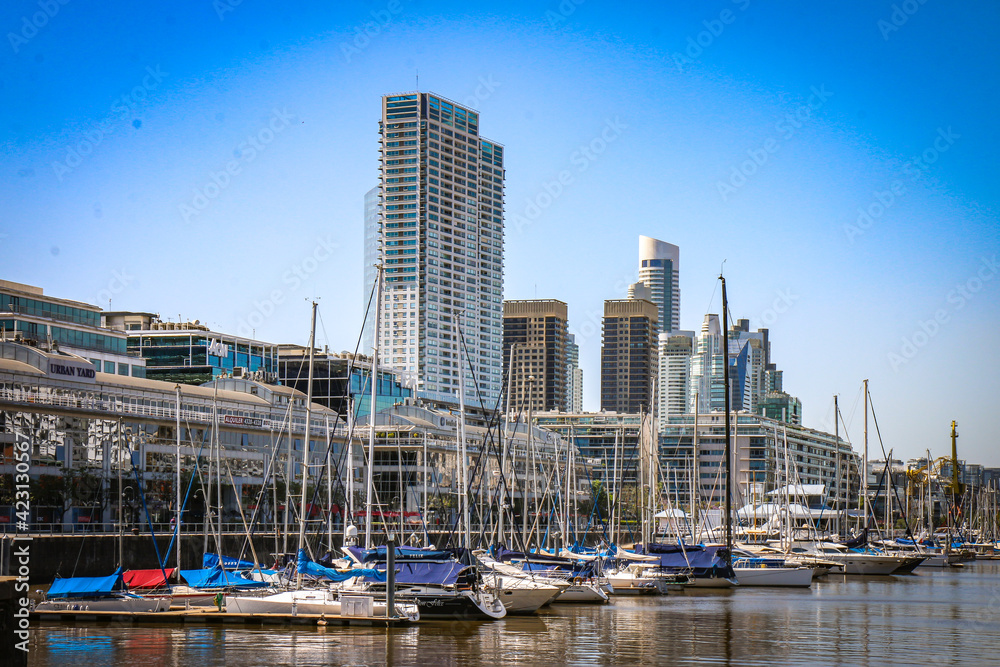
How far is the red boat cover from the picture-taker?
174ft

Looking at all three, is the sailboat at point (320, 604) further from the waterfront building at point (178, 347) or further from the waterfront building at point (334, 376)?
the waterfront building at point (334, 376)

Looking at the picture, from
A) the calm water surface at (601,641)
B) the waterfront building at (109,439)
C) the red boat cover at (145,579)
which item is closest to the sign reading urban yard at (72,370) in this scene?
the waterfront building at (109,439)

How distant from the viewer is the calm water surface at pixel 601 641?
129ft

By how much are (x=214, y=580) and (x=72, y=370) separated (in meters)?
37.0

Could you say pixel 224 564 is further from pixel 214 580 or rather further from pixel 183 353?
pixel 183 353

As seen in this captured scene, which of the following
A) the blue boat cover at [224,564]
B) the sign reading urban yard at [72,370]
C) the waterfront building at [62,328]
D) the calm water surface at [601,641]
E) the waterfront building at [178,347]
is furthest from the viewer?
the waterfront building at [178,347]

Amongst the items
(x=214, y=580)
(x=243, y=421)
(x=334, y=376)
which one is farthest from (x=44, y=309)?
(x=214, y=580)

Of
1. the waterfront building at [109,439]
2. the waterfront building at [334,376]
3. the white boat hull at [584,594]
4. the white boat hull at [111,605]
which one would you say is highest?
the waterfront building at [334,376]

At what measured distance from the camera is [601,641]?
44906mm

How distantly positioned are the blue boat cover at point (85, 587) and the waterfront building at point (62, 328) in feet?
177

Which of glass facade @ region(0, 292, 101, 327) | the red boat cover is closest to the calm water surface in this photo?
the red boat cover

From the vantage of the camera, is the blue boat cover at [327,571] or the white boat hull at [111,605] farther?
the blue boat cover at [327,571]

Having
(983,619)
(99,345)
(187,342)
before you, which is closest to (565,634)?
(983,619)

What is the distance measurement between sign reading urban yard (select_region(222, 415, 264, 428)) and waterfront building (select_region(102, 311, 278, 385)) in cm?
4117
